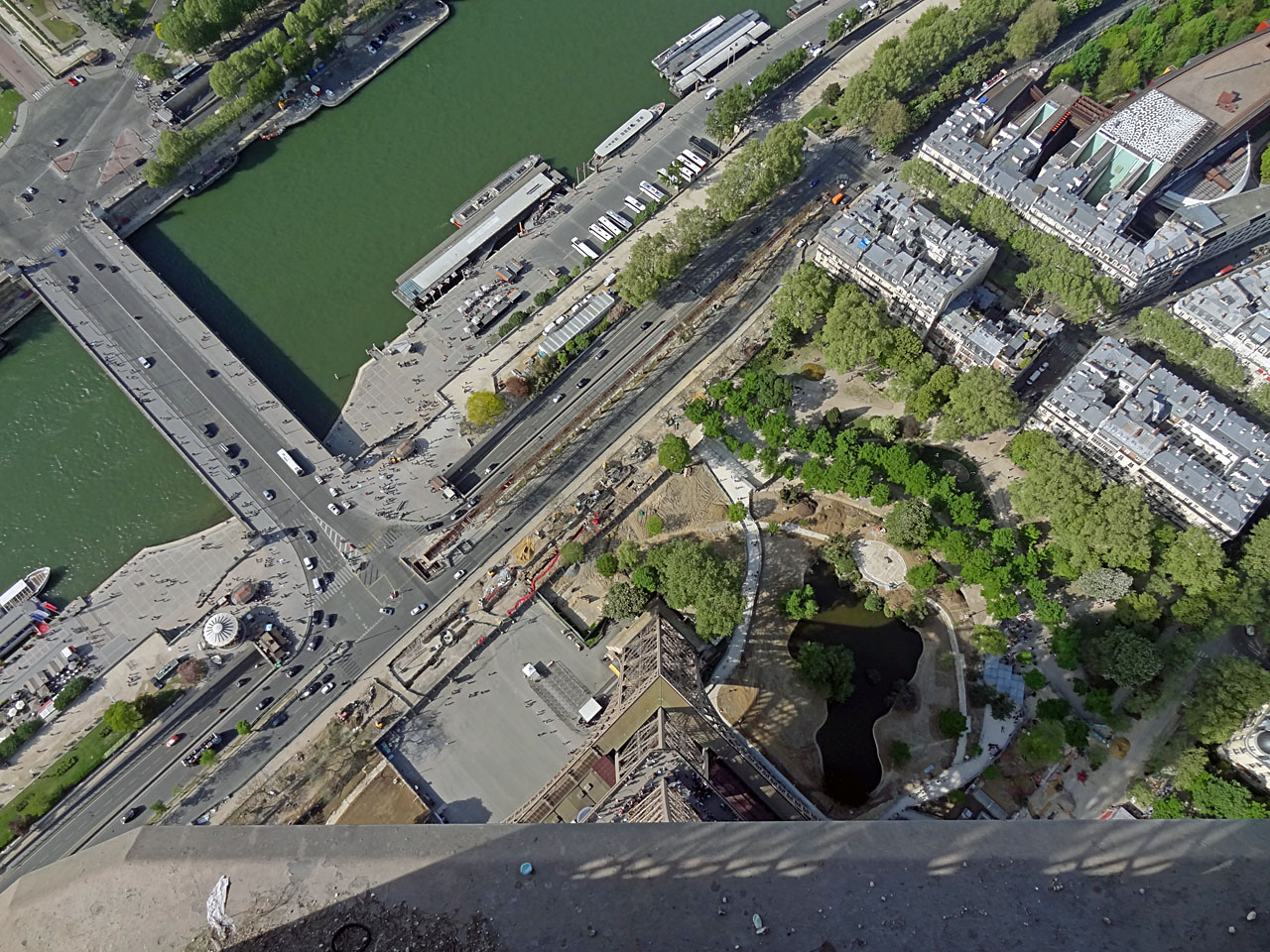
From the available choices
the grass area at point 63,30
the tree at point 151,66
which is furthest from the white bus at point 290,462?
the grass area at point 63,30

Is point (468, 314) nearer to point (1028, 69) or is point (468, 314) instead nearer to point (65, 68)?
point (65, 68)

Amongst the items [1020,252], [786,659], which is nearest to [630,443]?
[786,659]

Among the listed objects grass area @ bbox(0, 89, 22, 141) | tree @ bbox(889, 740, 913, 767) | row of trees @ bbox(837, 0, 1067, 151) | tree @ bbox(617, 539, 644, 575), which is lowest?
tree @ bbox(889, 740, 913, 767)

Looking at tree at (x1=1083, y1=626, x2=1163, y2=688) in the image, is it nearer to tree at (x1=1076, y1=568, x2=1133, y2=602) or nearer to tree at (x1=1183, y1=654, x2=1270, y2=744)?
tree at (x1=1076, y1=568, x2=1133, y2=602)

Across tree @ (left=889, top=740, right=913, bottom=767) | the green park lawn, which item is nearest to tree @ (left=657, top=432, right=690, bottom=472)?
tree @ (left=889, top=740, right=913, bottom=767)

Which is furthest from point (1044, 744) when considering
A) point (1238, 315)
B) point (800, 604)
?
point (1238, 315)

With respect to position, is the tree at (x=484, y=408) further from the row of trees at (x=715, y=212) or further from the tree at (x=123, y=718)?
the tree at (x=123, y=718)

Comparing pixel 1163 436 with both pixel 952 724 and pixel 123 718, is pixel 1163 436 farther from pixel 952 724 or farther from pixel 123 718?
pixel 123 718
